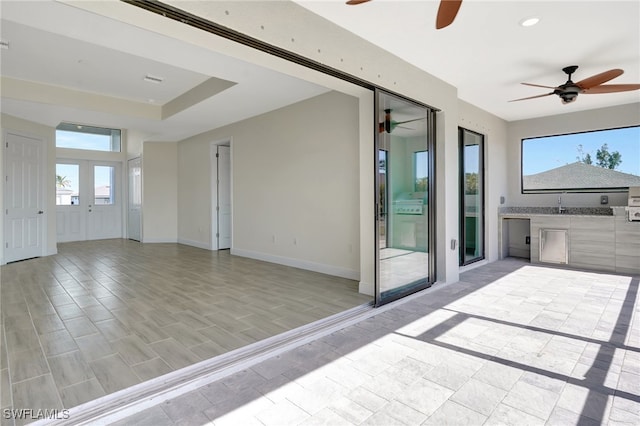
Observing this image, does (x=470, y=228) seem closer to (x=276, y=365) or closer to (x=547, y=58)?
(x=547, y=58)

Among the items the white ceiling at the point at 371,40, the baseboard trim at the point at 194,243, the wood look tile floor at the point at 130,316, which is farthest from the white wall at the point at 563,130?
the baseboard trim at the point at 194,243

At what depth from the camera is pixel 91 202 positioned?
31.7 feet

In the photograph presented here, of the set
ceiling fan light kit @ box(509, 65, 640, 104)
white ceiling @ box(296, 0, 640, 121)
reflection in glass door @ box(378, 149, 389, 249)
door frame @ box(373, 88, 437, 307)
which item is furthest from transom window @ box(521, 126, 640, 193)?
reflection in glass door @ box(378, 149, 389, 249)

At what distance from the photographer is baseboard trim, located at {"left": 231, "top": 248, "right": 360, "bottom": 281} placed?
191 inches

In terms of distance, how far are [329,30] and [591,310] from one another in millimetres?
3980

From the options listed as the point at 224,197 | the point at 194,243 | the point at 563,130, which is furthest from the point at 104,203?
the point at 563,130

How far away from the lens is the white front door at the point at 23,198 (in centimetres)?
611

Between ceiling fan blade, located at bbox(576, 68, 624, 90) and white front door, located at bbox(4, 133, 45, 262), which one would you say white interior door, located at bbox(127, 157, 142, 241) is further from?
ceiling fan blade, located at bbox(576, 68, 624, 90)

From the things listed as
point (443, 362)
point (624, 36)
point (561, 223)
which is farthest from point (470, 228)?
point (443, 362)

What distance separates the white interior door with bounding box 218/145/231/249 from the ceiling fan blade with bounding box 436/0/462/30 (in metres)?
6.29

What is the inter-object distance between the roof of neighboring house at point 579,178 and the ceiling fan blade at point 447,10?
546cm

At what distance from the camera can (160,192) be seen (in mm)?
9023

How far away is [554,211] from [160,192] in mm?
9439

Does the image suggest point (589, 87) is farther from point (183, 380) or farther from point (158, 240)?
point (158, 240)
